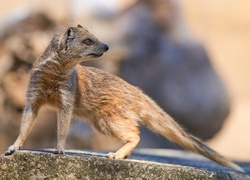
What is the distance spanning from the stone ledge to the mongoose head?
0.57 m

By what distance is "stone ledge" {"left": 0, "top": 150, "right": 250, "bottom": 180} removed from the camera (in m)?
3.19

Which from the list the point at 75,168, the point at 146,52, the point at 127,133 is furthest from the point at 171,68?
the point at 75,168

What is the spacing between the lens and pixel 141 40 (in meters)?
8.11

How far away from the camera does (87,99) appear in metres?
3.75

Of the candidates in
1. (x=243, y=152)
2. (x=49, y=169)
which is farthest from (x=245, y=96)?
(x=49, y=169)

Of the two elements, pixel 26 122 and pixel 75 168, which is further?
pixel 26 122

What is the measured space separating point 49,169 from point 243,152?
24.6 feet

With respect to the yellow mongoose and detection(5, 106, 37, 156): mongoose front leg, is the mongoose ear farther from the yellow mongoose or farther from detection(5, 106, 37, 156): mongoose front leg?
detection(5, 106, 37, 156): mongoose front leg

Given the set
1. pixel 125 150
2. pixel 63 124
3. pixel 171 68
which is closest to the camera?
pixel 63 124

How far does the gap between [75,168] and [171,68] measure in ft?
16.7

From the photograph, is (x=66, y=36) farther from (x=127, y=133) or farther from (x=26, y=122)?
(x=127, y=133)

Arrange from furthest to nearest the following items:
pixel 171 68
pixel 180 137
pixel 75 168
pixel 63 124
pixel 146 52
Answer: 1. pixel 171 68
2. pixel 146 52
3. pixel 180 137
4. pixel 63 124
5. pixel 75 168

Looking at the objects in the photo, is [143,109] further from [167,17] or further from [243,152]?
[243,152]

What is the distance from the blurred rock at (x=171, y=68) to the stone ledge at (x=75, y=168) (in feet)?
15.8
